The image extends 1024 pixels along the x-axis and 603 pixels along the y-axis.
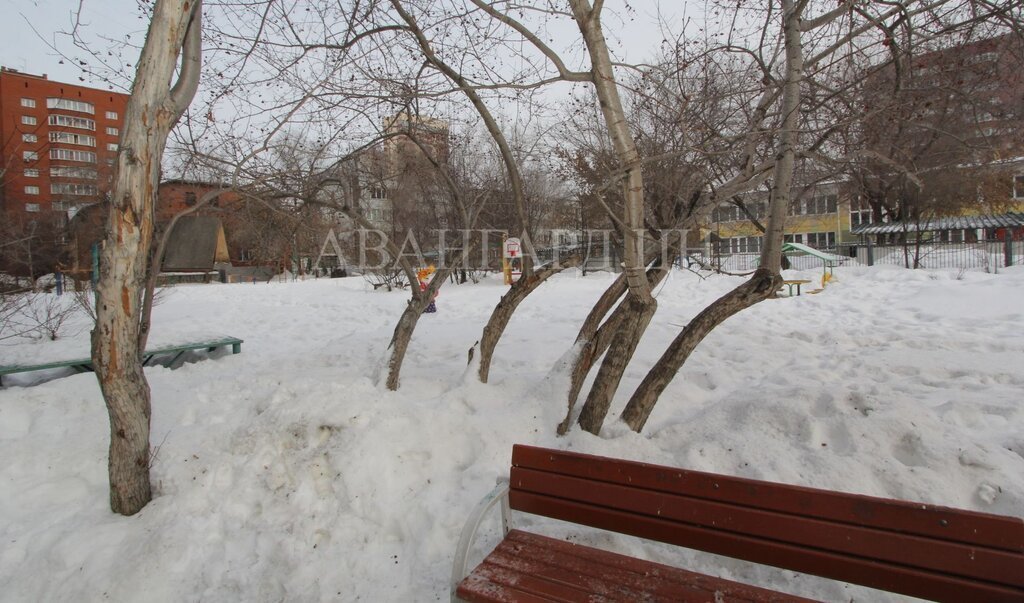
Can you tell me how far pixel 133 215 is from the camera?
2.79 meters

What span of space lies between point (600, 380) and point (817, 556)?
1.98 meters

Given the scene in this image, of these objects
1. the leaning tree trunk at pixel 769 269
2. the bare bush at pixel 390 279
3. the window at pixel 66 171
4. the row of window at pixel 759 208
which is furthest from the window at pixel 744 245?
the window at pixel 66 171

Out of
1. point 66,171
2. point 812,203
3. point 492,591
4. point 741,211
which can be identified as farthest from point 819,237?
point 492,591

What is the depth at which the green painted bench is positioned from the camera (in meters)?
5.66

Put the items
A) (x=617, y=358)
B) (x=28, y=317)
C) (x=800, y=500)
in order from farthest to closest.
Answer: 1. (x=28, y=317)
2. (x=617, y=358)
3. (x=800, y=500)

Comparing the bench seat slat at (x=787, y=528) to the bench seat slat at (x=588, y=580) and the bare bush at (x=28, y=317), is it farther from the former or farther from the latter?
the bare bush at (x=28, y=317)

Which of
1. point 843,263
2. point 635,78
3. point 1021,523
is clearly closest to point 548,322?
point 635,78

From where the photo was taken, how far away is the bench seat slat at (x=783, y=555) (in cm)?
173

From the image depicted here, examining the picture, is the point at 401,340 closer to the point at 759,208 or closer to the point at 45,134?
the point at 45,134

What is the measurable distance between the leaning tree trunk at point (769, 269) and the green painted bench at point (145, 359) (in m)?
5.37

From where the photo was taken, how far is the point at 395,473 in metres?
3.41

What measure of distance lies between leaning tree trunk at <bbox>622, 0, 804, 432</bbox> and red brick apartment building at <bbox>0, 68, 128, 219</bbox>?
362 cm

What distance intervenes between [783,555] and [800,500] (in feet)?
0.77

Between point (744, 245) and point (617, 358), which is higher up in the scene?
point (744, 245)
